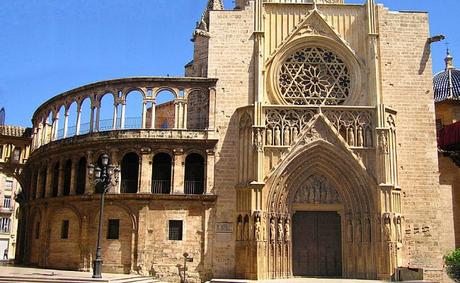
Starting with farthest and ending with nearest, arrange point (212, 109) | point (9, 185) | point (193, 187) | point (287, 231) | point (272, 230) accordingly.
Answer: point (9, 185) → point (212, 109) → point (193, 187) → point (287, 231) → point (272, 230)

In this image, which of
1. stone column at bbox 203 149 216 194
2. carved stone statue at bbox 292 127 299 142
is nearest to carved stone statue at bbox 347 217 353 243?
carved stone statue at bbox 292 127 299 142

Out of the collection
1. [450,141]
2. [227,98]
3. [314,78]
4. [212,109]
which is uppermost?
[314,78]

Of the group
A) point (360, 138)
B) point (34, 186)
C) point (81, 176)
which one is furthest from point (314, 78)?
point (34, 186)

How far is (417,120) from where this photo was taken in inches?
1024

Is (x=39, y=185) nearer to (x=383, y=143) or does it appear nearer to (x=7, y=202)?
(x=383, y=143)

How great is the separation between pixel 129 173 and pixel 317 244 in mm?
10044

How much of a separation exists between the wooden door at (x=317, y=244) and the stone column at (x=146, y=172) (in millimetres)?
7214

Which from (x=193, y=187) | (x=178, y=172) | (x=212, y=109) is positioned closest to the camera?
(x=178, y=172)

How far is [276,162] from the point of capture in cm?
2406

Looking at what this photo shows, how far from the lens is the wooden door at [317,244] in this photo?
24281 mm

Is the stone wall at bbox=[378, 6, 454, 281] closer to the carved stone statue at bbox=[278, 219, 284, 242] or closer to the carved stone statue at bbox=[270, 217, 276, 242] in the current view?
the carved stone statue at bbox=[278, 219, 284, 242]

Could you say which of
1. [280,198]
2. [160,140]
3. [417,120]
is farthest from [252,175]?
[417,120]

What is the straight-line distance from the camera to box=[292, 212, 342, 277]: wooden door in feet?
79.7

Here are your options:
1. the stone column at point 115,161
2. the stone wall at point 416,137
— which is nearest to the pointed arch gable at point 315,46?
the stone wall at point 416,137
